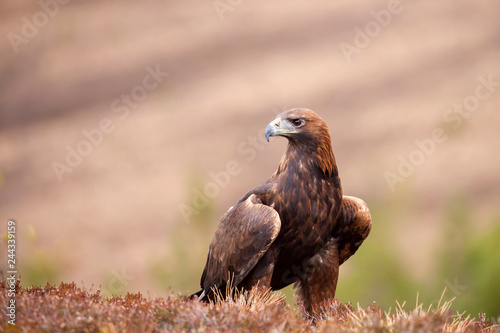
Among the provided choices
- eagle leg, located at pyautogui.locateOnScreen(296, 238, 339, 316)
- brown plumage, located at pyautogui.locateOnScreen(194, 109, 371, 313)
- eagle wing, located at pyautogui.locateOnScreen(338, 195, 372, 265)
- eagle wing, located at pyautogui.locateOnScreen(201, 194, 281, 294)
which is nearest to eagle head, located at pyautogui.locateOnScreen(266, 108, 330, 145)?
brown plumage, located at pyautogui.locateOnScreen(194, 109, 371, 313)

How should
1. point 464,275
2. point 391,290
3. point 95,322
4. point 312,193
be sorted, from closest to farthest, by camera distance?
point 95,322, point 312,193, point 464,275, point 391,290

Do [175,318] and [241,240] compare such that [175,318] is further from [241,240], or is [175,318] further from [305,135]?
[305,135]

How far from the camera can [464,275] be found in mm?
14461

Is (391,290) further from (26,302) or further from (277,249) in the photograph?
(26,302)

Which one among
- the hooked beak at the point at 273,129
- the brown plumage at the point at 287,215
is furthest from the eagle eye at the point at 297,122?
the hooked beak at the point at 273,129

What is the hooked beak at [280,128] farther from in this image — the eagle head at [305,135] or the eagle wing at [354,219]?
the eagle wing at [354,219]

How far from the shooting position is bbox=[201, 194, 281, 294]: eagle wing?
227 inches

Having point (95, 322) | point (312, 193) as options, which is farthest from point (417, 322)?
point (95, 322)

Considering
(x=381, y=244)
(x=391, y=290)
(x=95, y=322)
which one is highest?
(x=95, y=322)

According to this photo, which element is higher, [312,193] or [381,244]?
[312,193]

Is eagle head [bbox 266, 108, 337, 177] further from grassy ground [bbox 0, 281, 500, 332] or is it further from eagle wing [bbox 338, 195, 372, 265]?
grassy ground [bbox 0, 281, 500, 332]

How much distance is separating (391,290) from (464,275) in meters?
1.90

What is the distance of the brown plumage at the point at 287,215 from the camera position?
591 cm

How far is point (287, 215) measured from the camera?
19.7 feet
